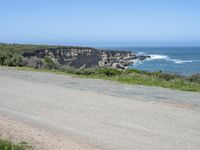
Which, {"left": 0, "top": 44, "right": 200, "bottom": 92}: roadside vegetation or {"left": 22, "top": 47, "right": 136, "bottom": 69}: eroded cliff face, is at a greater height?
{"left": 0, "top": 44, "right": 200, "bottom": 92}: roadside vegetation

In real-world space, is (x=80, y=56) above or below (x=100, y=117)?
below

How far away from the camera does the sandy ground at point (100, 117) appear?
8516 mm

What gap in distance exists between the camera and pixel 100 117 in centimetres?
1062

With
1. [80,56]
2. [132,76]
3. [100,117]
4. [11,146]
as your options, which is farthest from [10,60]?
[80,56]

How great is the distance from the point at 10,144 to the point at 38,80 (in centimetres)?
1089

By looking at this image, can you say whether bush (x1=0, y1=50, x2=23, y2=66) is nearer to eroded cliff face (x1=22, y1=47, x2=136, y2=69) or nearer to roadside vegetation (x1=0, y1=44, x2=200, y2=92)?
roadside vegetation (x1=0, y1=44, x2=200, y2=92)

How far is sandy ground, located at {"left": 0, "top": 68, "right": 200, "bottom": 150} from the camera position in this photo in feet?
27.9

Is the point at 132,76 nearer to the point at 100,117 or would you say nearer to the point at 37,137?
the point at 100,117

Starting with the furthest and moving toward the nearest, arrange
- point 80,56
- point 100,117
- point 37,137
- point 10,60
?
1. point 80,56
2. point 10,60
3. point 100,117
4. point 37,137

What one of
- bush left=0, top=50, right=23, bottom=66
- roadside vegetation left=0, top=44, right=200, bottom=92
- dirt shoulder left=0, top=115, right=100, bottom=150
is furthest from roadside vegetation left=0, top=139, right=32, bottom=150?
bush left=0, top=50, right=23, bottom=66

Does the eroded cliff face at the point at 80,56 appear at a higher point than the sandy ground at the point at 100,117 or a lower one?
lower

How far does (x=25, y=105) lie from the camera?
12242 mm

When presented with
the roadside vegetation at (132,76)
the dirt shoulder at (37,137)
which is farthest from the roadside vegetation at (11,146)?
the roadside vegetation at (132,76)

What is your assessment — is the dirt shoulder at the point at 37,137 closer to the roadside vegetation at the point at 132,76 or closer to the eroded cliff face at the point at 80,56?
the roadside vegetation at the point at 132,76
